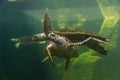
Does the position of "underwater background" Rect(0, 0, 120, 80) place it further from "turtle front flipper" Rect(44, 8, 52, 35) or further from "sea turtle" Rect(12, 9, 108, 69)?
"turtle front flipper" Rect(44, 8, 52, 35)

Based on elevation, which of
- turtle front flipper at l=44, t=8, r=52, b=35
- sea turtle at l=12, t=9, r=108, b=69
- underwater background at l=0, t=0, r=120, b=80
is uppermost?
turtle front flipper at l=44, t=8, r=52, b=35

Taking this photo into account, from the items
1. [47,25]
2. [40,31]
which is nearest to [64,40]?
[47,25]

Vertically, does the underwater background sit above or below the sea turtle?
below

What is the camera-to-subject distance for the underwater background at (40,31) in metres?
4.73

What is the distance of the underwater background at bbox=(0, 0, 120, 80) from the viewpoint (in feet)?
15.5

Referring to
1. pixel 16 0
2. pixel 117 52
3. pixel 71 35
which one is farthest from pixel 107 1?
pixel 71 35

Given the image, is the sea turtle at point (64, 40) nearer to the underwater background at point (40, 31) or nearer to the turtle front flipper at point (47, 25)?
the turtle front flipper at point (47, 25)

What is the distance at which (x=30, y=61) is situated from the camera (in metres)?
4.82

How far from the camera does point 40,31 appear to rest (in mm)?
4734

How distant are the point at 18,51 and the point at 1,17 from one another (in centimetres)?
64

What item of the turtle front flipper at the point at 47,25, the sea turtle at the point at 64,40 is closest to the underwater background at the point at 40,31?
the sea turtle at the point at 64,40

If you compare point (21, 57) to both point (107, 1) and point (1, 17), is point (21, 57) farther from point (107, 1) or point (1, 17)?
point (107, 1)

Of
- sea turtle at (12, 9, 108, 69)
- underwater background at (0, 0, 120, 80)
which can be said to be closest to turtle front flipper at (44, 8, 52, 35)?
sea turtle at (12, 9, 108, 69)

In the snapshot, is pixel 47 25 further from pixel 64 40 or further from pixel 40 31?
pixel 40 31
